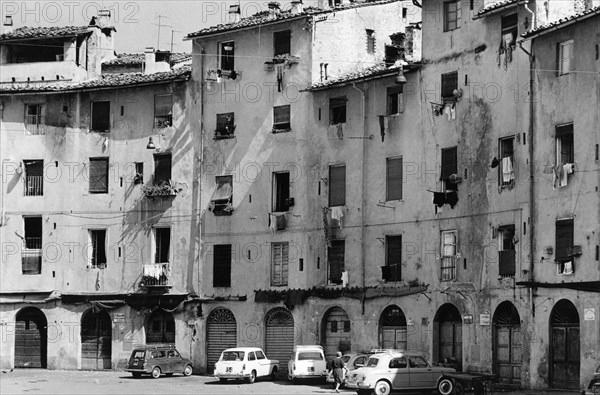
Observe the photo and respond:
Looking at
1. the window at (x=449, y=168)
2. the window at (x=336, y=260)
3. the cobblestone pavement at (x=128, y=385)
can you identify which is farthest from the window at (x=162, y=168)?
the window at (x=449, y=168)

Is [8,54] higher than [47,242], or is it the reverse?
[8,54]

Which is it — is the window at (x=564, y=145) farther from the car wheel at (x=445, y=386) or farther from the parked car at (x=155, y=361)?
the parked car at (x=155, y=361)

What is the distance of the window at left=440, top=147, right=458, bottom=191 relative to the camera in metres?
53.1

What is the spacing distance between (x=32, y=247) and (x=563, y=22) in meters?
32.5

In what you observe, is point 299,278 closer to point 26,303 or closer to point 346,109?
point 346,109

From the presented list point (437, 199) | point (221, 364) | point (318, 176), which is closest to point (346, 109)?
point (318, 176)

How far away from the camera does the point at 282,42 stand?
6200 centimetres

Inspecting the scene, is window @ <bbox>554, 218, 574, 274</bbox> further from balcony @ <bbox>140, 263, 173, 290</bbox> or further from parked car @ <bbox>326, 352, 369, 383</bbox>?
balcony @ <bbox>140, 263, 173, 290</bbox>

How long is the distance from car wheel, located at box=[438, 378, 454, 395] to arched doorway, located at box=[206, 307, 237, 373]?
56.4 feet

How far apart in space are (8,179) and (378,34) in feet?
70.2

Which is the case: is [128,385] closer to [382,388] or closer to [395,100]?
[382,388]

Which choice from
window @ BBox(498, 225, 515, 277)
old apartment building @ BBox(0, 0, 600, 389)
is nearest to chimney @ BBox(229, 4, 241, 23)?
old apartment building @ BBox(0, 0, 600, 389)

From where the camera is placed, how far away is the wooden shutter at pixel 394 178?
56000 mm

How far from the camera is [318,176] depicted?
59.7 meters
